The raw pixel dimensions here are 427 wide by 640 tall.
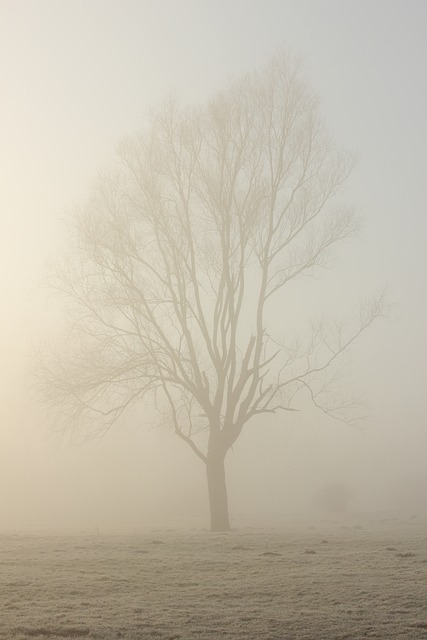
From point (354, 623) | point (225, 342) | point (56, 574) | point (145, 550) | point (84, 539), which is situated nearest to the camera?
point (354, 623)

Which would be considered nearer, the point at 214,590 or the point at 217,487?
the point at 214,590

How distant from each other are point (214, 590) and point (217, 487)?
13.3m

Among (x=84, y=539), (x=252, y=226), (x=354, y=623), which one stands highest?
(x=252, y=226)

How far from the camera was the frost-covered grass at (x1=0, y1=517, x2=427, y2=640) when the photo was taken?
10.9 metres

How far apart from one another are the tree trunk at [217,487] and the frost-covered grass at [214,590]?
20.0 feet

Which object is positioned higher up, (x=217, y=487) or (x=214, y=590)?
(x=217, y=487)

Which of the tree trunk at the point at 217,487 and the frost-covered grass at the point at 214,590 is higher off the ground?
the tree trunk at the point at 217,487

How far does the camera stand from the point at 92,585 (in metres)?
14.1

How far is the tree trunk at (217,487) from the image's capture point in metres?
26.8

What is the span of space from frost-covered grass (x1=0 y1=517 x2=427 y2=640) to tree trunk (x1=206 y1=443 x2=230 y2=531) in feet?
20.0

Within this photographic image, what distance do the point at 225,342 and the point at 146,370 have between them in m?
3.04

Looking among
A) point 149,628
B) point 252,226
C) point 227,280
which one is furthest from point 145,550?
point 252,226

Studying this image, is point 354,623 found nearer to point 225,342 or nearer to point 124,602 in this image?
point 124,602

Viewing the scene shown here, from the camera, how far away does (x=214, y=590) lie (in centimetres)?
1362
